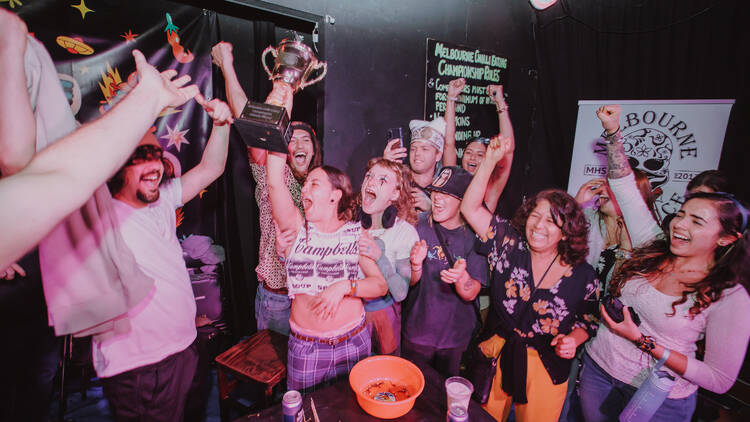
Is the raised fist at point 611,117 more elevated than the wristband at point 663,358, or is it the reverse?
the raised fist at point 611,117

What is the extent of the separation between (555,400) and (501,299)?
0.65 meters

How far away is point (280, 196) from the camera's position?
6.15 feet

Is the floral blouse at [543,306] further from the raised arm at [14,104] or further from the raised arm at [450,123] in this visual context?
the raised arm at [14,104]

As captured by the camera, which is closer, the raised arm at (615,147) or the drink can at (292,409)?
the drink can at (292,409)

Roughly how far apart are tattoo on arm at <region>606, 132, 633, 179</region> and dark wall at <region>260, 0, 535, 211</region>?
2004 millimetres

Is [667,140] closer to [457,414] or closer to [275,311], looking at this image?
[457,414]

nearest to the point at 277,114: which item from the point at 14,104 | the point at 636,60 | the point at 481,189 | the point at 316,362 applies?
the point at 14,104

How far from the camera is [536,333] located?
2.02 m

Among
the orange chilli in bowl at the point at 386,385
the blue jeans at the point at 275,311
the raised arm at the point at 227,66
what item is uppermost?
the raised arm at the point at 227,66

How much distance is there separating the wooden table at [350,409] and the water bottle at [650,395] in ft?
3.16

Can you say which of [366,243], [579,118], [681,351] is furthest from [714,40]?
[366,243]

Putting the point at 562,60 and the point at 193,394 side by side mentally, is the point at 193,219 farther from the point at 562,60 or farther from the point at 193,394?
the point at 562,60

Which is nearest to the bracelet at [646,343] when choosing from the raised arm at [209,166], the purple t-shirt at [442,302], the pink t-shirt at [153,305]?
the purple t-shirt at [442,302]

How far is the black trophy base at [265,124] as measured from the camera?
60.8 inches
